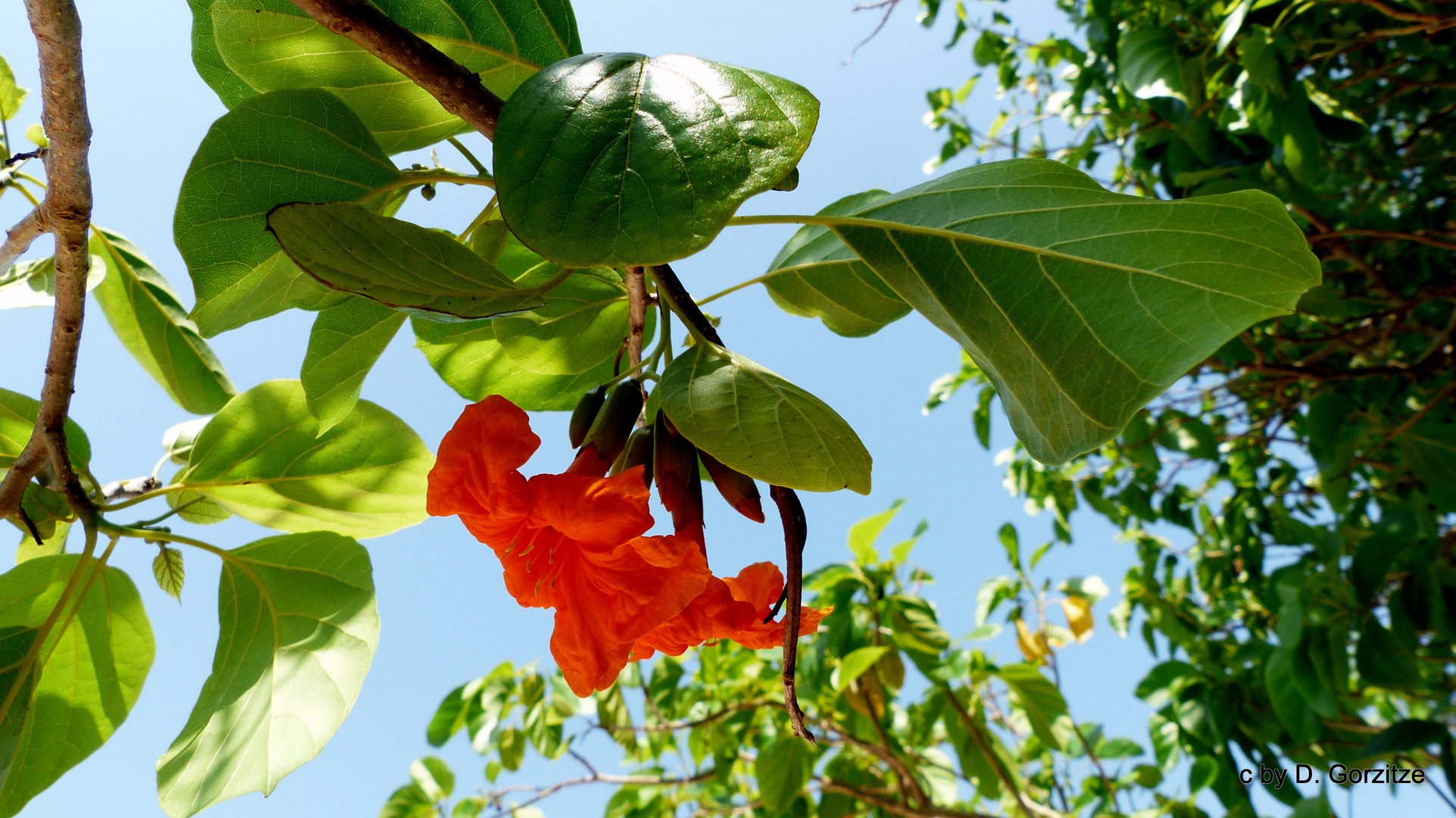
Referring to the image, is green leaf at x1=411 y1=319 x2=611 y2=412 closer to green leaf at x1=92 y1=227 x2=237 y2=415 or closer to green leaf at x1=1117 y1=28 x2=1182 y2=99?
green leaf at x1=92 y1=227 x2=237 y2=415

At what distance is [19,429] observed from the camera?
85cm

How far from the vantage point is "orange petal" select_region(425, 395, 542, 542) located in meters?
0.46

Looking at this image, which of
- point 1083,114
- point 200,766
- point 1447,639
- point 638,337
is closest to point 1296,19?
point 1083,114

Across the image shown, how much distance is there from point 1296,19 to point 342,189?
2.21m

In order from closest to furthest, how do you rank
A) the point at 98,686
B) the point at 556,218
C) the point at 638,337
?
the point at 556,218, the point at 638,337, the point at 98,686

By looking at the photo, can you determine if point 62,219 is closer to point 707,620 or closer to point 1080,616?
point 707,620

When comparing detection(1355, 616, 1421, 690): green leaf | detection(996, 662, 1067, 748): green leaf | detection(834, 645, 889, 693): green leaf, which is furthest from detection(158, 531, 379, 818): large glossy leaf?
detection(1355, 616, 1421, 690): green leaf

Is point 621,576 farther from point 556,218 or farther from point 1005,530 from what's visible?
point 1005,530

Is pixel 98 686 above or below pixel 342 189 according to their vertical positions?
below

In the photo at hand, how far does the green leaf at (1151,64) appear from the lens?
1541 millimetres

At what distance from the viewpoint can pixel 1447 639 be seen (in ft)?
5.40

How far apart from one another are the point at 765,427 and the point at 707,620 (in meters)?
0.16

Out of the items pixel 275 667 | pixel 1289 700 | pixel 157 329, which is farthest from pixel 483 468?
pixel 1289 700

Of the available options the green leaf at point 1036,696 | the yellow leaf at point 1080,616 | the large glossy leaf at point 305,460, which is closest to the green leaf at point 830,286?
the large glossy leaf at point 305,460
